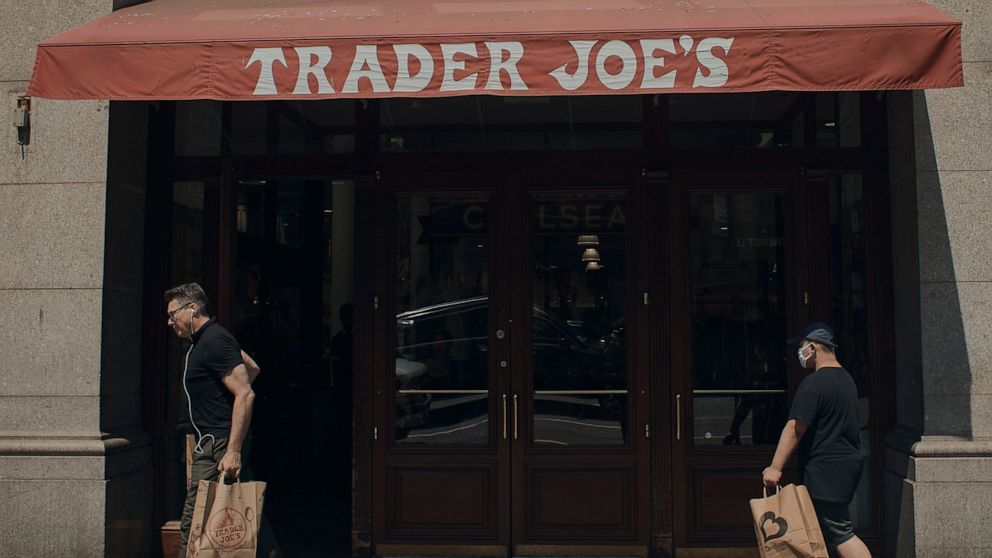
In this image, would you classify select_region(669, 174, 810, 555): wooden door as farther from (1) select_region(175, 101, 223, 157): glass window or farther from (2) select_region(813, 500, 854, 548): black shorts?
(1) select_region(175, 101, 223, 157): glass window

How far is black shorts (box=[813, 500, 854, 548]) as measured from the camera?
545 centimetres

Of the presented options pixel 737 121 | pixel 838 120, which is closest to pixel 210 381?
pixel 737 121

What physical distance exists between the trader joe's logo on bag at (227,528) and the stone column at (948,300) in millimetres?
4369

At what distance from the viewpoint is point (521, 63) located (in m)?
5.76

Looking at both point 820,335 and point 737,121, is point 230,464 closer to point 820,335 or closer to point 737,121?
point 820,335

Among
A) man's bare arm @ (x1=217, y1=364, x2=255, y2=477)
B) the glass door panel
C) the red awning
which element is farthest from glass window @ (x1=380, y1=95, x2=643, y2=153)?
man's bare arm @ (x1=217, y1=364, x2=255, y2=477)

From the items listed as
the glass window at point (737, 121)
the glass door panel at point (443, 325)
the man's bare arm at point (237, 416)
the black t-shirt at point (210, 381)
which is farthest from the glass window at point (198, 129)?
the glass window at point (737, 121)

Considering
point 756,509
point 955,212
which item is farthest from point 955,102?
point 756,509

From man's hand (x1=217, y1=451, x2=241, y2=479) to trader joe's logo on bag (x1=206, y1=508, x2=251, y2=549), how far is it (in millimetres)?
224

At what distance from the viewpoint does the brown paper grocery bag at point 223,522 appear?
535 centimetres

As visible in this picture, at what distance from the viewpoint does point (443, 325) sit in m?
7.16

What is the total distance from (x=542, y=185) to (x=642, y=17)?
1611 mm

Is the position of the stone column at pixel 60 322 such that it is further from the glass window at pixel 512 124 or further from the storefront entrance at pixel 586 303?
the glass window at pixel 512 124

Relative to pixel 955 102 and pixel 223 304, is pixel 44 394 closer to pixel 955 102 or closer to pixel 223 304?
pixel 223 304
